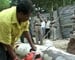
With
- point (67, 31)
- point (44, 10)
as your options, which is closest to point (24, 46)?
point (67, 31)

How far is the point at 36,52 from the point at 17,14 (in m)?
0.86

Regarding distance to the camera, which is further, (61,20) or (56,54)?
(61,20)

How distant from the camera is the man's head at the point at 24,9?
3.96 metres

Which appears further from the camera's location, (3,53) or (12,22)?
(3,53)

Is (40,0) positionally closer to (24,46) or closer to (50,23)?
(50,23)

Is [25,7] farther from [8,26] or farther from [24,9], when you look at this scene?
[8,26]

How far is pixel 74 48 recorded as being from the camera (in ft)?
24.8

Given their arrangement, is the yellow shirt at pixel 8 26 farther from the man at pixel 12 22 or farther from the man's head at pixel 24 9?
the man's head at pixel 24 9

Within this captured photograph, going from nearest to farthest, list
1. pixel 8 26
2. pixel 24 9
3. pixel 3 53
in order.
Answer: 1. pixel 24 9
2. pixel 8 26
3. pixel 3 53

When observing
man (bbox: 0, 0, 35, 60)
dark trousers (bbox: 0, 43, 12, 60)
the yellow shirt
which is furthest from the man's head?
dark trousers (bbox: 0, 43, 12, 60)

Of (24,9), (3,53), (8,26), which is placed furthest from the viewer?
(3,53)

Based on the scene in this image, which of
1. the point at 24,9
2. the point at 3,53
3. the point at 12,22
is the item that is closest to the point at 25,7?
the point at 24,9

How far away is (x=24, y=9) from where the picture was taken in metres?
3.95

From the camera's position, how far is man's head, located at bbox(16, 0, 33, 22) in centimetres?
396
